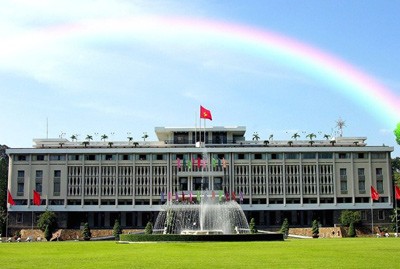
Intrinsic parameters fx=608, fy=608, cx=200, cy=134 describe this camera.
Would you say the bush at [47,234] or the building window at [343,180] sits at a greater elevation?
the building window at [343,180]

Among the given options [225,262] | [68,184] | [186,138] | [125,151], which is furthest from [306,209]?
[225,262]

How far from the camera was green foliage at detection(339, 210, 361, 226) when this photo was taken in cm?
9506

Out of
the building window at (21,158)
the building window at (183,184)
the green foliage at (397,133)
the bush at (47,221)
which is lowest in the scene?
the bush at (47,221)

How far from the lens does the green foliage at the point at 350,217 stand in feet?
312

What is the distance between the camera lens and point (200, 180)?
Result: 4149 inches

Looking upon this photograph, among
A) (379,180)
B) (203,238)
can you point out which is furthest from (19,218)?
(379,180)

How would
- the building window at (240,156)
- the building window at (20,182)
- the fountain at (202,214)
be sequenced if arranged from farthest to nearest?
the building window at (240,156), the building window at (20,182), the fountain at (202,214)

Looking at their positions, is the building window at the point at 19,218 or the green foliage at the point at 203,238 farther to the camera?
the building window at the point at 19,218

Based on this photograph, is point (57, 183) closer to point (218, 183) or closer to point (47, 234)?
point (47, 234)

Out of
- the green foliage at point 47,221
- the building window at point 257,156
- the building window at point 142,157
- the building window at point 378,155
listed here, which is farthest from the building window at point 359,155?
the green foliage at point 47,221

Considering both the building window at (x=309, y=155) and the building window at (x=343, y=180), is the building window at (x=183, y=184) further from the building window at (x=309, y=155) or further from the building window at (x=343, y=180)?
the building window at (x=343, y=180)

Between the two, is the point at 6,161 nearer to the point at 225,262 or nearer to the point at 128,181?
the point at 128,181

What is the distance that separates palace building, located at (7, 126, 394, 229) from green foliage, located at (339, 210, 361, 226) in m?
4.74

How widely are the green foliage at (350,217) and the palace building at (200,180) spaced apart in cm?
474
